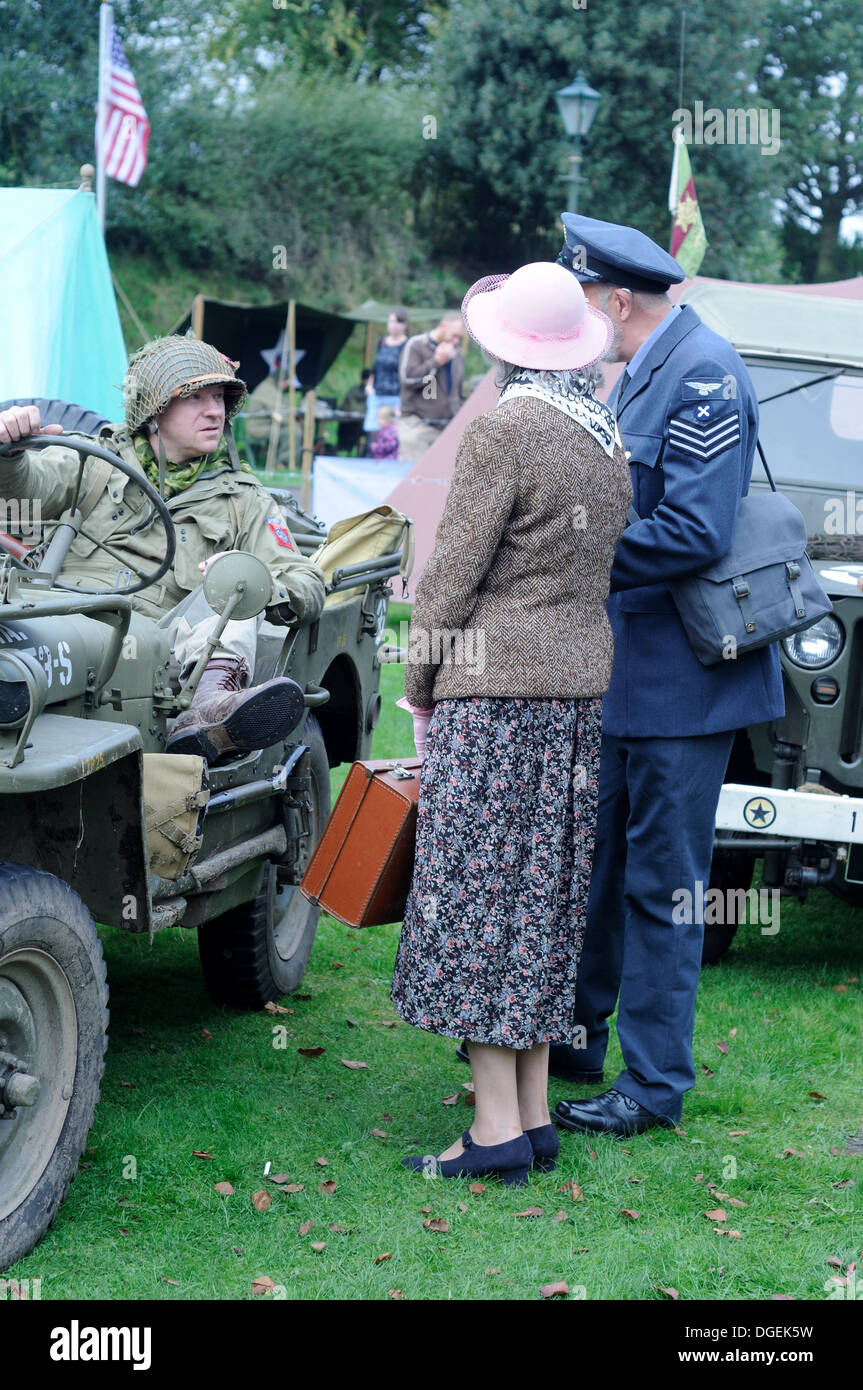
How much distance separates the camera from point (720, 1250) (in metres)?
3.41

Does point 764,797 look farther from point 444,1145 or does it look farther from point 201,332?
point 201,332

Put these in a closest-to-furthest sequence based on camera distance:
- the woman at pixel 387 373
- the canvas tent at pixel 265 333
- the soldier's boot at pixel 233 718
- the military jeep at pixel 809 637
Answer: the soldier's boot at pixel 233 718 → the military jeep at pixel 809 637 → the woman at pixel 387 373 → the canvas tent at pixel 265 333

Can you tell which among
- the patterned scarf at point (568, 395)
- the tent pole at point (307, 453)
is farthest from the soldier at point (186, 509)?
the tent pole at point (307, 453)

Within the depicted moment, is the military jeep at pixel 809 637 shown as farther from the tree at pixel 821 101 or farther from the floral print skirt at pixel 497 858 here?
the tree at pixel 821 101

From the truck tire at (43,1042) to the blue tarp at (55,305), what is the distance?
19.9 ft

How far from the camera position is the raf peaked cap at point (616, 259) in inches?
151

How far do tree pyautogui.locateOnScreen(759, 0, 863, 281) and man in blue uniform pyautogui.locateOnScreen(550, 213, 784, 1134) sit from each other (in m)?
32.1

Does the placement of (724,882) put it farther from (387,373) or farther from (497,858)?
(387,373)

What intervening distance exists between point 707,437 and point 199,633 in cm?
147

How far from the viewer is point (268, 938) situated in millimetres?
4754

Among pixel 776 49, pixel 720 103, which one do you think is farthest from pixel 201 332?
pixel 776 49

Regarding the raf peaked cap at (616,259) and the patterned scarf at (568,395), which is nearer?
the patterned scarf at (568,395)

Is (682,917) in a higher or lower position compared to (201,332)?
lower

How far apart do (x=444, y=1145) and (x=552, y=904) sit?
80 centimetres
